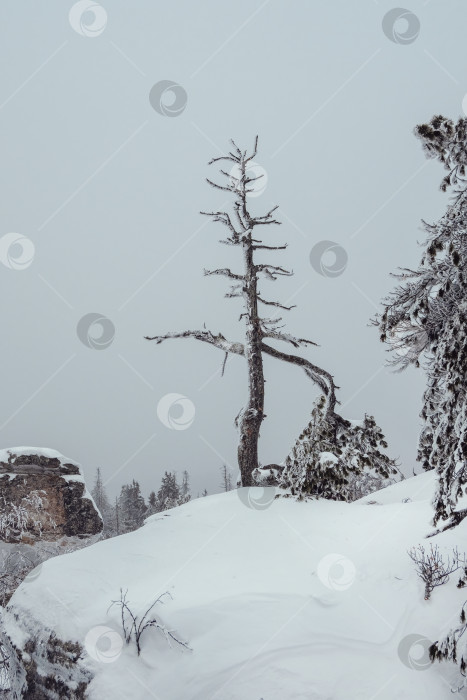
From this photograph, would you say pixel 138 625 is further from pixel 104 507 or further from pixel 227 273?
pixel 104 507

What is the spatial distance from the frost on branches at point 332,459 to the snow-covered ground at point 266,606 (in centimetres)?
136

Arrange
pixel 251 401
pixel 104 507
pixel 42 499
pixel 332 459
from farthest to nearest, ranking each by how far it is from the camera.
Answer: pixel 104 507, pixel 42 499, pixel 251 401, pixel 332 459

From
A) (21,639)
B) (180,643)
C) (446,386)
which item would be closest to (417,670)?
(180,643)

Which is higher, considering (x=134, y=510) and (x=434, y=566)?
(x=434, y=566)

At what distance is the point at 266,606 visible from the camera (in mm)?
5617

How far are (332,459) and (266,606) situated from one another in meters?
4.88

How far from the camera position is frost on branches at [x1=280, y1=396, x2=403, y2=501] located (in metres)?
9.93

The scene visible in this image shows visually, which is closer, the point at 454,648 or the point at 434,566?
the point at 454,648

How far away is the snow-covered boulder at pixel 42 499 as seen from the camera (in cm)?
1880

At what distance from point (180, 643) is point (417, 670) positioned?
2595 millimetres

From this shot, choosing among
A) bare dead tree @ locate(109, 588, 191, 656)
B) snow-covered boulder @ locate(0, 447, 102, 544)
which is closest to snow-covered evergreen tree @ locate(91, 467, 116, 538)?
snow-covered boulder @ locate(0, 447, 102, 544)

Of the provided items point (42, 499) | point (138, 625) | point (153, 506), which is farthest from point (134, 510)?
point (138, 625)

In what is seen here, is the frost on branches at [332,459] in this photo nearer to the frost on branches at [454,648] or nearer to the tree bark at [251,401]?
the tree bark at [251,401]

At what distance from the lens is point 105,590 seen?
6551 mm
